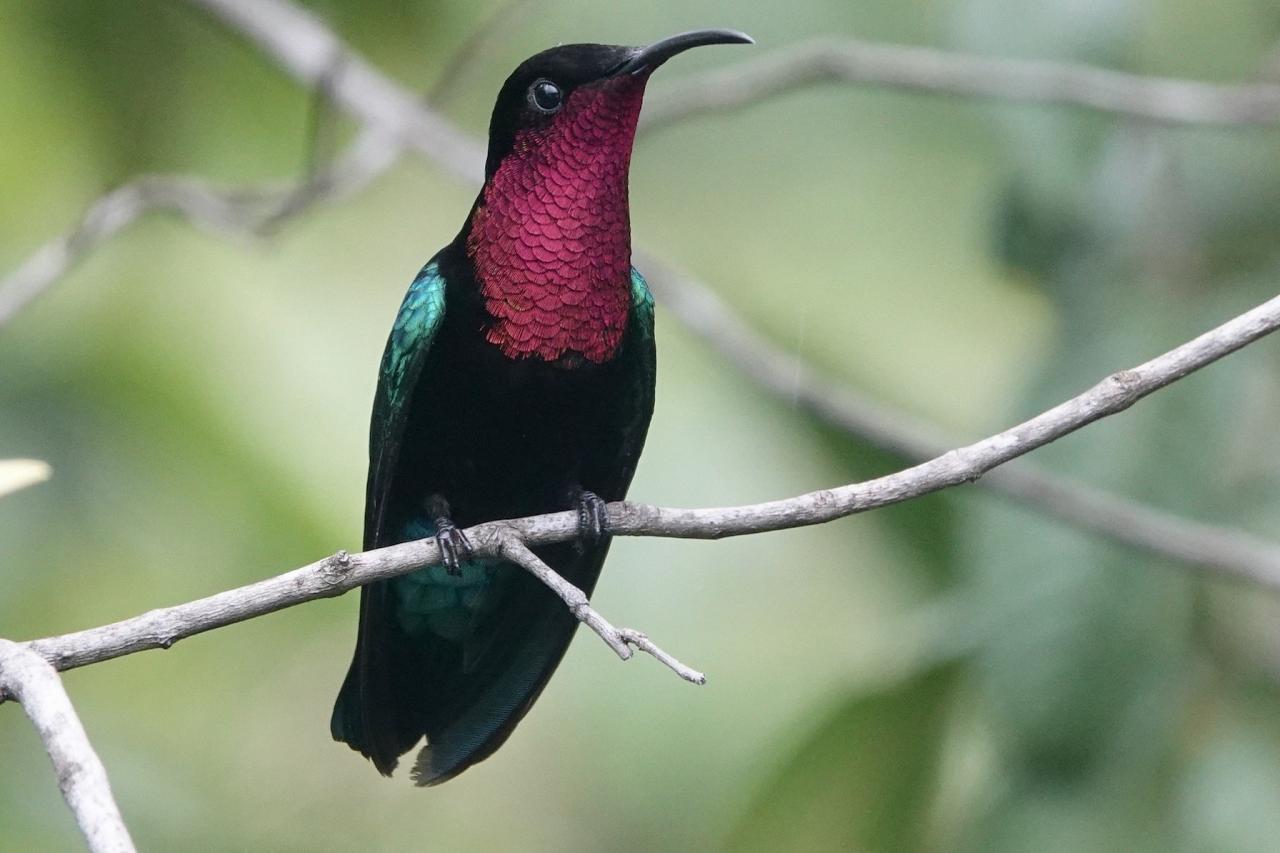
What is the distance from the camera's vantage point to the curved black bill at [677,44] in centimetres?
273

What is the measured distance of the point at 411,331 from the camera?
2971 mm

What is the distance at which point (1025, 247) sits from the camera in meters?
4.56

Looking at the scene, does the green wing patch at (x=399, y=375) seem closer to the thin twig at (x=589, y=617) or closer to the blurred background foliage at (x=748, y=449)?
the thin twig at (x=589, y=617)

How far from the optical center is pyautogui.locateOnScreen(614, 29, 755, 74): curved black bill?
2.73 metres

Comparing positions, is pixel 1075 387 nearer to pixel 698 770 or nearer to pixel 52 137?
pixel 698 770

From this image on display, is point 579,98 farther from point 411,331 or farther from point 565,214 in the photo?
point 411,331

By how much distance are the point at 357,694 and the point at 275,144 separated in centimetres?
266

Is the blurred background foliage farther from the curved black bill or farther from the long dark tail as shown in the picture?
the curved black bill

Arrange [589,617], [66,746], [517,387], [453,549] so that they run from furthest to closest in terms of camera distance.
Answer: [517,387], [453,549], [589,617], [66,746]

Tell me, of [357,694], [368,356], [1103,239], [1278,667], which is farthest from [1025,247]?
[357,694]

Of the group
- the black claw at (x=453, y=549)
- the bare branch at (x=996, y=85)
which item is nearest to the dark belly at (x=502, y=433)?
the black claw at (x=453, y=549)

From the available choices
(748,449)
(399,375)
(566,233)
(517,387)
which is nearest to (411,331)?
(399,375)

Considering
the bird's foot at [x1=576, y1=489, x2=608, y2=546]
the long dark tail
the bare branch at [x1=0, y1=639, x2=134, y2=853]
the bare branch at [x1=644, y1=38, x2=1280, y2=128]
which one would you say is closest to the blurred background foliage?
the bare branch at [x1=644, y1=38, x2=1280, y2=128]

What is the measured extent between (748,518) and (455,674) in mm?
1071
